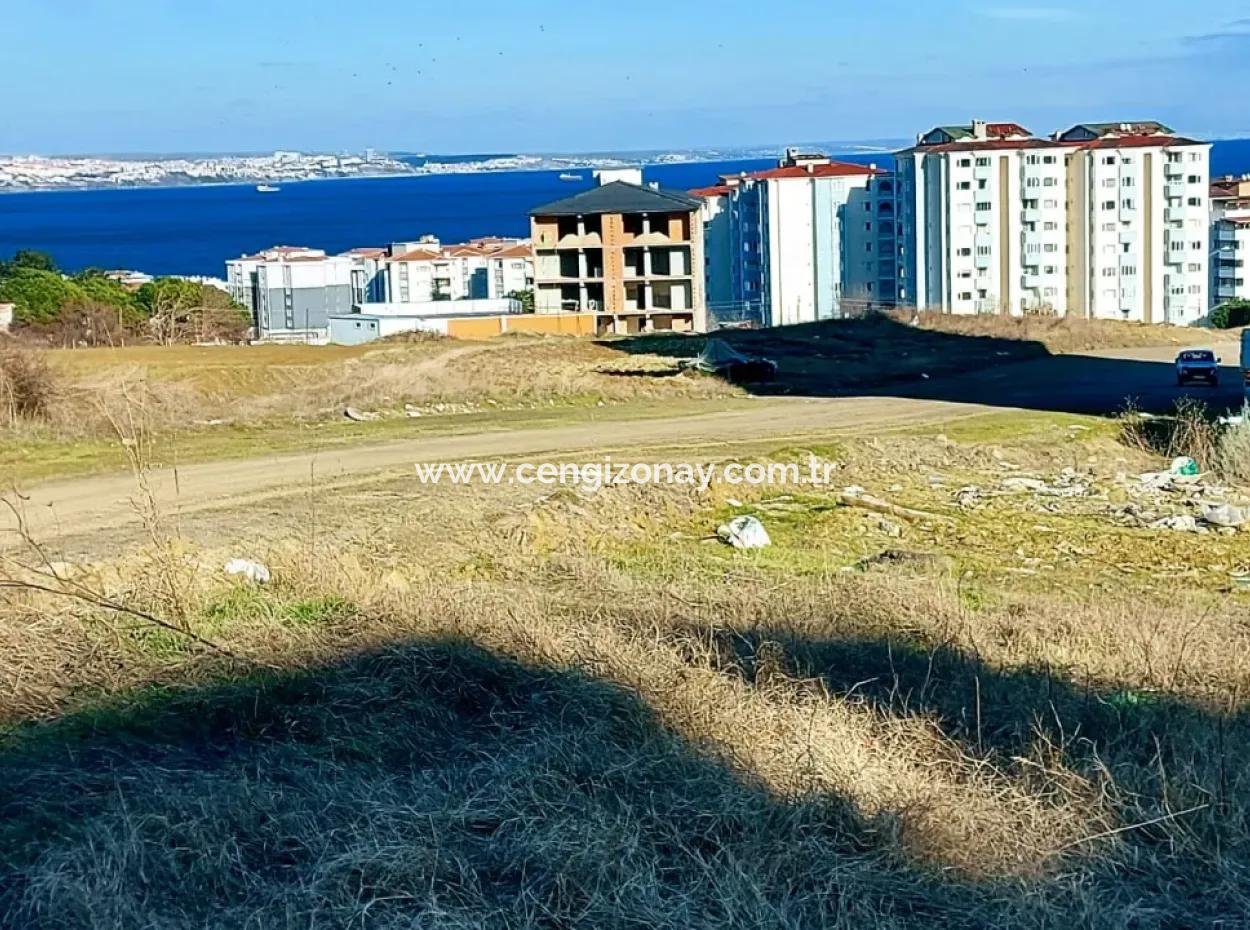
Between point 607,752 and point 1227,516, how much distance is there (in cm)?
1175

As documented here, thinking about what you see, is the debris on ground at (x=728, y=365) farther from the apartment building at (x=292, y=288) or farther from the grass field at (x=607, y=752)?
the apartment building at (x=292, y=288)

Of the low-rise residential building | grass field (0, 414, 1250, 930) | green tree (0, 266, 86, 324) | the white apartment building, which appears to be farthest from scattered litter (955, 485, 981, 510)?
the white apartment building

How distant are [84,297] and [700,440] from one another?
131 feet

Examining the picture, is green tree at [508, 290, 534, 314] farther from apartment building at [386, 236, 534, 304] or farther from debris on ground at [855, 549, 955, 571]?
debris on ground at [855, 549, 955, 571]

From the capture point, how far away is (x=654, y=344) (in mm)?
37688

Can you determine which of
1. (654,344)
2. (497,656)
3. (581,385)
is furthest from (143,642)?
(654,344)

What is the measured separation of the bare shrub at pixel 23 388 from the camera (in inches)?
796

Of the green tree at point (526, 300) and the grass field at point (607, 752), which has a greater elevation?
the green tree at point (526, 300)

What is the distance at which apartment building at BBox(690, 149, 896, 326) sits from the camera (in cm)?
9306

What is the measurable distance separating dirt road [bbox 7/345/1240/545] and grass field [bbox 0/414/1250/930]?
9.04 feet

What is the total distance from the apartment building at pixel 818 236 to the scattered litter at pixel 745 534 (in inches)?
Result: 3020

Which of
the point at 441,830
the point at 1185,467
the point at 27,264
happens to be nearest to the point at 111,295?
the point at 27,264

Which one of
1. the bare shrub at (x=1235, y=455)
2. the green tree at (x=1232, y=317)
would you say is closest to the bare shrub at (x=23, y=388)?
the bare shrub at (x=1235, y=455)

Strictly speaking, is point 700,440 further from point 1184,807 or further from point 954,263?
point 954,263
